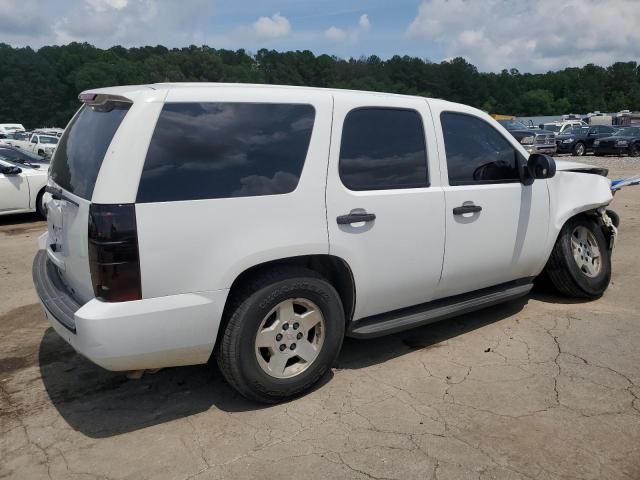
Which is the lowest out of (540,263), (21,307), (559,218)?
(21,307)

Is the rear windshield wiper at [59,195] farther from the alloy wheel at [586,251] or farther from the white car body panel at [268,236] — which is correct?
the alloy wheel at [586,251]

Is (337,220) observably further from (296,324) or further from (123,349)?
(123,349)

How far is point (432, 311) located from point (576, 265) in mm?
1847

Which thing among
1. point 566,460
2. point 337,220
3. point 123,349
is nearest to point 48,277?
point 123,349

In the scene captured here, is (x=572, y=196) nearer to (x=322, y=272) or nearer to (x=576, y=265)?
(x=576, y=265)

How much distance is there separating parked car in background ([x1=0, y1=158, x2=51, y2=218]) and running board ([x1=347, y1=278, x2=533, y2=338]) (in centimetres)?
835

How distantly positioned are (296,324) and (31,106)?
Result: 340 feet

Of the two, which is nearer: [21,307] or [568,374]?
[568,374]

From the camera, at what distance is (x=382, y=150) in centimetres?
392

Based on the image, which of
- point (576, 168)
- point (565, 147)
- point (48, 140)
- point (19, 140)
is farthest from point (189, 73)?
point (576, 168)

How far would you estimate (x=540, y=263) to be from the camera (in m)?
5.01

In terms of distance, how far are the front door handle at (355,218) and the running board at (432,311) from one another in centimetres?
74

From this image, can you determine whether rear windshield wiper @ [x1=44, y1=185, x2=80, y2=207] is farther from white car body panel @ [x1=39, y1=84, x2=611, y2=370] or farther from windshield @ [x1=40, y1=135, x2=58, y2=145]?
windshield @ [x1=40, y1=135, x2=58, y2=145]

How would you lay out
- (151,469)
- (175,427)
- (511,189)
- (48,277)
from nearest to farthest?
(151,469)
(175,427)
(48,277)
(511,189)
